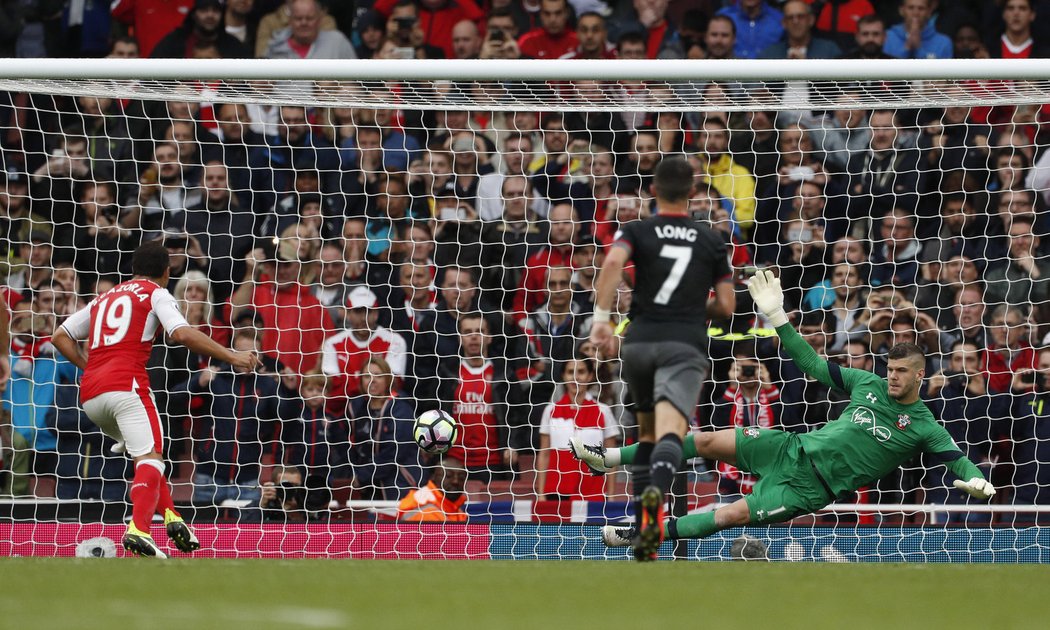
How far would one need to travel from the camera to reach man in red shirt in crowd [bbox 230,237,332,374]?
11.3 metres

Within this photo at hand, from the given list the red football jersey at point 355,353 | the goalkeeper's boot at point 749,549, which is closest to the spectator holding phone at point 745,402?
the goalkeeper's boot at point 749,549

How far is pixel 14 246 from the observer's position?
12086mm

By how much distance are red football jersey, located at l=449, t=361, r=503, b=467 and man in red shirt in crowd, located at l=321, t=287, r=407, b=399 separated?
1.75ft

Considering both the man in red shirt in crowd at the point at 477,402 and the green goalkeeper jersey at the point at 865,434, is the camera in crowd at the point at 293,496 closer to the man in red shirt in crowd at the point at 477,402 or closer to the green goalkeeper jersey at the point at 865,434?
the man in red shirt in crowd at the point at 477,402

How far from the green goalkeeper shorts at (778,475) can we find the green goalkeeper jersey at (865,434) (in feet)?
0.29

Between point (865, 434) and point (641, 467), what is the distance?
90.3 inches

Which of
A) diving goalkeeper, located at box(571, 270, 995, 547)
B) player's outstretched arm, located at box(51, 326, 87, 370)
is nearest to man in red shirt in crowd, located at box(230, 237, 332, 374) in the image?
player's outstretched arm, located at box(51, 326, 87, 370)

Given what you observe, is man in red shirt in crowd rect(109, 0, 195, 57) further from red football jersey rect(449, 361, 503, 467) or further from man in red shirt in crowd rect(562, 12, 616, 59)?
red football jersey rect(449, 361, 503, 467)

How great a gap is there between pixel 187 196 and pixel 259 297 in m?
1.20

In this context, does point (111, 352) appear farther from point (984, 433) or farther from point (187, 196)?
point (984, 433)

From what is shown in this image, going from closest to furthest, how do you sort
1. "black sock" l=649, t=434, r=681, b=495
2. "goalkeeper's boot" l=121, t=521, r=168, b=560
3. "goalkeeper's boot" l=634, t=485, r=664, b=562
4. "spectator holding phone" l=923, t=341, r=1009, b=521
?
"goalkeeper's boot" l=634, t=485, r=664, b=562
"black sock" l=649, t=434, r=681, b=495
"goalkeeper's boot" l=121, t=521, r=168, b=560
"spectator holding phone" l=923, t=341, r=1009, b=521

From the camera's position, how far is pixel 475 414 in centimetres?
1084

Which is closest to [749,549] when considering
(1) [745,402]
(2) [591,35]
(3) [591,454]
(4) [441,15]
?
(1) [745,402]

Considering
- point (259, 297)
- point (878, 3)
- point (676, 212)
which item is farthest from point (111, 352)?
point (878, 3)
